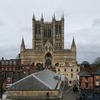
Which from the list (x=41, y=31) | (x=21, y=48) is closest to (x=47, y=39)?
(x=41, y=31)

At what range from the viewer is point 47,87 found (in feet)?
155

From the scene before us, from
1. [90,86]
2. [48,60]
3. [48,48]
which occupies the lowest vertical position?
[90,86]

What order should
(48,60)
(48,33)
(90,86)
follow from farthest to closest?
1. (48,33)
2. (48,60)
3. (90,86)

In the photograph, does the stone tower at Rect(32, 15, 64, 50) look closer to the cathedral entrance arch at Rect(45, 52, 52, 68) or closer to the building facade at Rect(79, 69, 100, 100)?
the cathedral entrance arch at Rect(45, 52, 52, 68)

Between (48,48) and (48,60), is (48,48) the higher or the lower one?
the higher one

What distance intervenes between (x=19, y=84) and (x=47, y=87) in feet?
13.3

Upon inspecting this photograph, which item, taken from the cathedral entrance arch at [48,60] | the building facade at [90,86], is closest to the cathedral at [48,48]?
the cathedral entrance arch at [48,60]

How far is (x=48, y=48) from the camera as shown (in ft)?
561

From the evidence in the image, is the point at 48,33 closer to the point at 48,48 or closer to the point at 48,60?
the point at 48,48

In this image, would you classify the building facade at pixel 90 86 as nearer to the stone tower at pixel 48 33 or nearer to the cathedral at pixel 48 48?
the cathedral at pixel 48 48

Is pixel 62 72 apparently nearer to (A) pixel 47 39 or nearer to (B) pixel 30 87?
(A) pixel 47 39

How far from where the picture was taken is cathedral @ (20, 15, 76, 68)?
168 m

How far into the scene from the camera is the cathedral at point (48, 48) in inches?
6629

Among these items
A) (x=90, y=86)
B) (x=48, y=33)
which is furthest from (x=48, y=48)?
(x=90, y=86)
